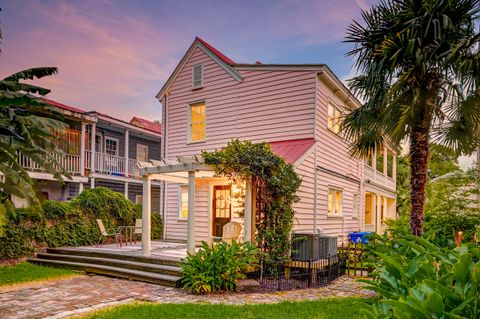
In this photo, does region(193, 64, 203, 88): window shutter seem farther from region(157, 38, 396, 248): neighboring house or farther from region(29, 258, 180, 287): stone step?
region(29, 258, 180, 287): stone step

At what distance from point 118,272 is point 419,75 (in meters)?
9.80

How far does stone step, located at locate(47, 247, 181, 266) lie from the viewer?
10.1 meters

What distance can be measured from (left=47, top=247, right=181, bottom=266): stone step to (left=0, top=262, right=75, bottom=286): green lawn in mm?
949

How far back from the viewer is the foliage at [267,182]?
9656mm

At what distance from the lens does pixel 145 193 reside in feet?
37.4

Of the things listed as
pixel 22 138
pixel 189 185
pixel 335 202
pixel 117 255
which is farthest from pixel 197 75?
pixel 22 138

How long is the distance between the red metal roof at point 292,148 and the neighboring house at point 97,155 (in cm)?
1032

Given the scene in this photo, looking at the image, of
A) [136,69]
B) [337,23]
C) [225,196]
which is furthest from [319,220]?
[136,69]

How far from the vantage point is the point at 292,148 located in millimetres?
12664

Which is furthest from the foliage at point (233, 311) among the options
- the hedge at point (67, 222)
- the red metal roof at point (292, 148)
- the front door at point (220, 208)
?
the front door at point (220, 208)

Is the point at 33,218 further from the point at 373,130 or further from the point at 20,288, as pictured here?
the point at 373,130

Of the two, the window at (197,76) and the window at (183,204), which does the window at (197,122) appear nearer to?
the window at (197,76)

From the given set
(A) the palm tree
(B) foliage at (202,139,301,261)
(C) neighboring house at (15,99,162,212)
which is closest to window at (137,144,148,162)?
(C) neighboring house at (15,99,162,212)

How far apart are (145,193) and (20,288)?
417cm
